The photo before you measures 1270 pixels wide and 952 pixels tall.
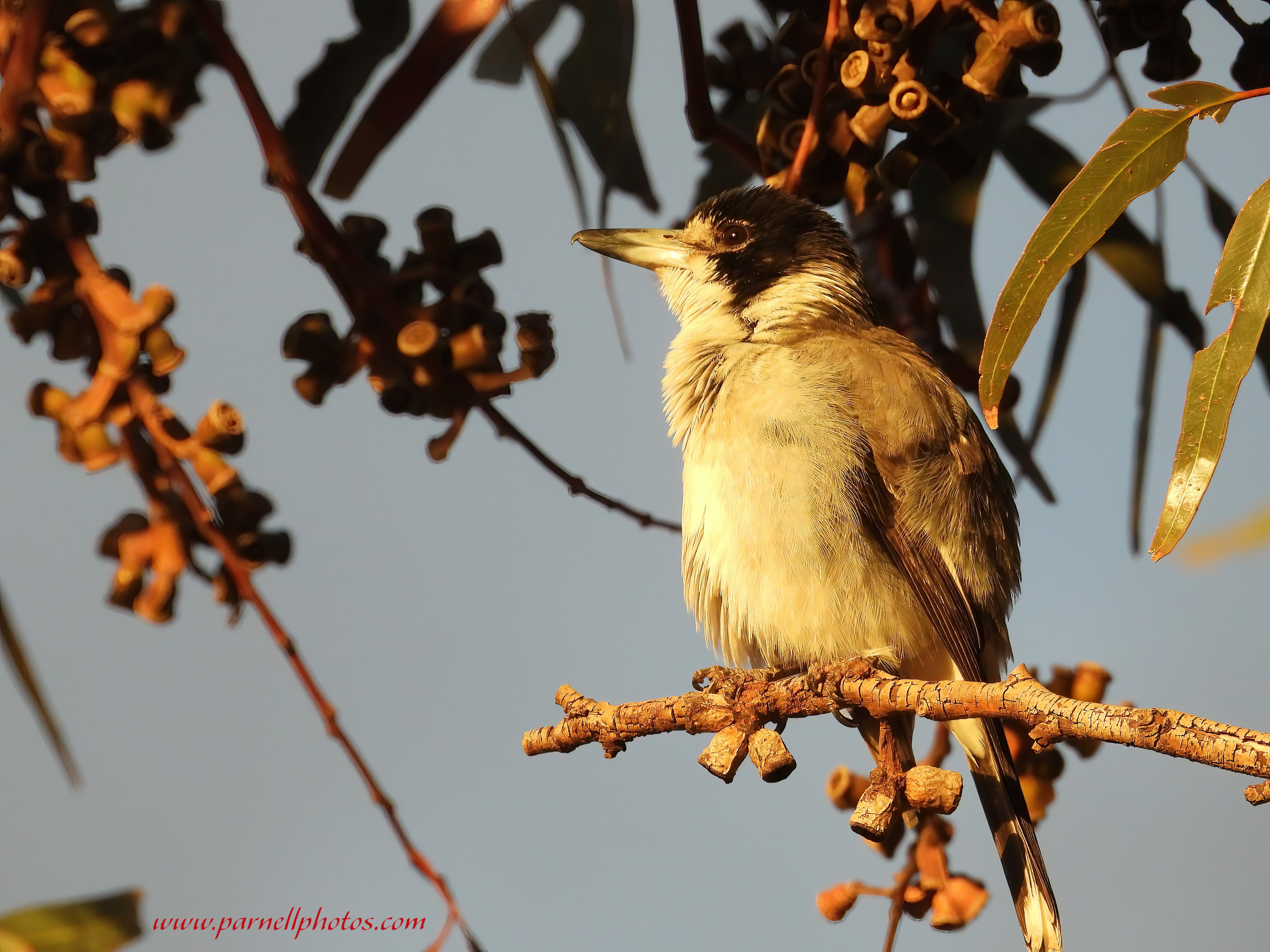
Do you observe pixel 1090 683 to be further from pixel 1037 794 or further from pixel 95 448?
pixel 95 448

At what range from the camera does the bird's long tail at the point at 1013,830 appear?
4.63 ft

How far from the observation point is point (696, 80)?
1.50m

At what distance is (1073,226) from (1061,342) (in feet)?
2.99

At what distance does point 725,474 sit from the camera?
1489 mm

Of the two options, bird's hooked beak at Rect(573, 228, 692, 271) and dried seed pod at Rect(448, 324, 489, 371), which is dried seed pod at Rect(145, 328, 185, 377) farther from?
bird's hooked beak at Rect(573, 228, 692, 271)

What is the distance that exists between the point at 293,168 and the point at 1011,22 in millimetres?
843

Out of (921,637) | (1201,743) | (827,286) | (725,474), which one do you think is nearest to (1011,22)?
(827,286)

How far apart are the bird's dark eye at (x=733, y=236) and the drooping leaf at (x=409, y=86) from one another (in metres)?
0.50

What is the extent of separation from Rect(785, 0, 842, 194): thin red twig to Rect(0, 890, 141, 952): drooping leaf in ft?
3.60

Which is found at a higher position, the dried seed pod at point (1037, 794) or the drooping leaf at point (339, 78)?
the drooping leaf at point (339, 78)

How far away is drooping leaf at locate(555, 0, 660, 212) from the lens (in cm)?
183

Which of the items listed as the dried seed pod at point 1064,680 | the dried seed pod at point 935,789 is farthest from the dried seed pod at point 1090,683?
the dried seed pod at point 935,789

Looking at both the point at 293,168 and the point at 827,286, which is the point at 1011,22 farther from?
the point at 293,168

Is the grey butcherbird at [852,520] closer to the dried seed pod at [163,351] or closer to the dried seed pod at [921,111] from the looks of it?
the dried seed pod at [921,111]
